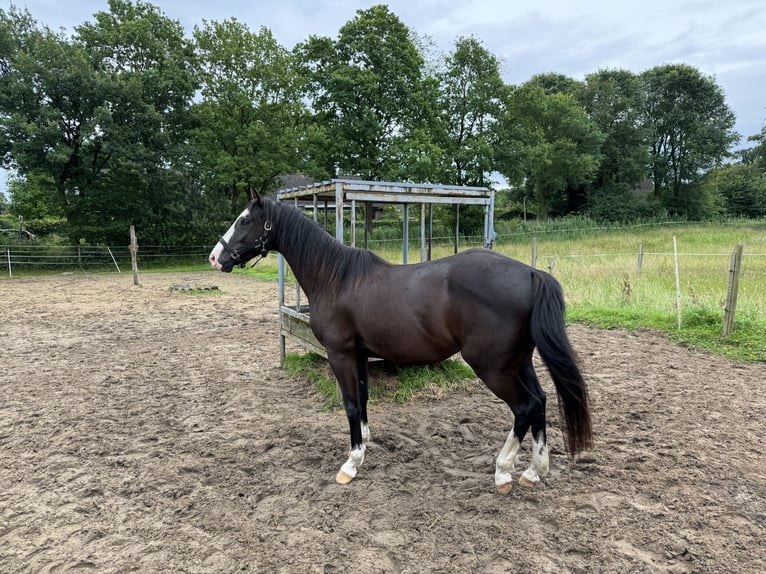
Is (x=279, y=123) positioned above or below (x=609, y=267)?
A: above

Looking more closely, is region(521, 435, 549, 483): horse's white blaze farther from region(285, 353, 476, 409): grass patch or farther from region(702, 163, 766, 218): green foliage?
region(702, 163, 766, 218): green foliage

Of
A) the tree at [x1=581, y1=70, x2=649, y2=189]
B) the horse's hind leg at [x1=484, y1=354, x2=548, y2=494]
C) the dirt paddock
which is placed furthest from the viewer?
the tree at [x1=581, y1=70, x2=649, y2=189]

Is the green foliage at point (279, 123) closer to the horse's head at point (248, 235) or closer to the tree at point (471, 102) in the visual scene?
the tree at point (471, 102)

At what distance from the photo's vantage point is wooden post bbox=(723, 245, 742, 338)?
548 centimetres

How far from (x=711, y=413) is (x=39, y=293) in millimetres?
14221

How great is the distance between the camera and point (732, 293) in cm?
548

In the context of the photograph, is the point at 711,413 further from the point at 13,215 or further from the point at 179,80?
the point at 13,215

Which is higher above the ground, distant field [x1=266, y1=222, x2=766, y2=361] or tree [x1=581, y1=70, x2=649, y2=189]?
tree [x1=581, y1=70, x2=649, y2=189]

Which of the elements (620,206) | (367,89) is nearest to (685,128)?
(620,206)

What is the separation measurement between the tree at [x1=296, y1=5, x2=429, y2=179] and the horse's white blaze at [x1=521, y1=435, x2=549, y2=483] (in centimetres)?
1946

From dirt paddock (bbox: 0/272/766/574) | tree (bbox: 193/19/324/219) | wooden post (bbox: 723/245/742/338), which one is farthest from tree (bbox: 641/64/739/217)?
dirt paddock (bbox: 0/272/766/574)

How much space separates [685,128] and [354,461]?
39739 mm

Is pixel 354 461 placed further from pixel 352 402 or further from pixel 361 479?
pixel 352 402

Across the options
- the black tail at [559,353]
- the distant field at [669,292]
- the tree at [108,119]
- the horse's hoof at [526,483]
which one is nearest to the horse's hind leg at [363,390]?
the horse's hoof at [526,483]
